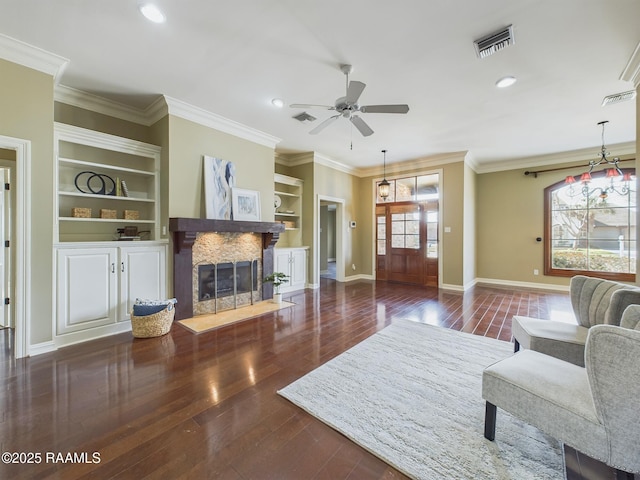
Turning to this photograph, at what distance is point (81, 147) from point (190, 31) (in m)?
2.32

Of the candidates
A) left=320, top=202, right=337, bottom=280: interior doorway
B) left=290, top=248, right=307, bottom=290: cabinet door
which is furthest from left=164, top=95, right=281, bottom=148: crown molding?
left=320, top=202, right=337, bottom=280: interior doorway

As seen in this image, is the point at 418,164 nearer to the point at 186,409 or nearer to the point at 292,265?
the point at 292,265

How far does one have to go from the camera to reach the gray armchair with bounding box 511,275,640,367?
77.4 inches

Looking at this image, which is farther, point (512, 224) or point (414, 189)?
point (414, 189)

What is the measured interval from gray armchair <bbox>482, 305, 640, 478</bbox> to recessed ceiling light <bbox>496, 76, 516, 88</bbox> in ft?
9.08

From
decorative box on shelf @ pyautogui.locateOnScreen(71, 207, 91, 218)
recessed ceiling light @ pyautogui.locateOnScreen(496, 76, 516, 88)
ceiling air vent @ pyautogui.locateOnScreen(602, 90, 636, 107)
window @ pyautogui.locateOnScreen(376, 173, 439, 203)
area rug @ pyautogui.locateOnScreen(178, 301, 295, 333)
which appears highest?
recessed ceiling light @ pyautogui.locateOnScreen(496, 76, 516, 88)

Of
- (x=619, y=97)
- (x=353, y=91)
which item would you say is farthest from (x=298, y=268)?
(x=619, y=97)

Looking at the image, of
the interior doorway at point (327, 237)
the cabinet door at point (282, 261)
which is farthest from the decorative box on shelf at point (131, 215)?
the interior doorway at point (327, 237)

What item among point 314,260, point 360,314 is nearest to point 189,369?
point 360,314

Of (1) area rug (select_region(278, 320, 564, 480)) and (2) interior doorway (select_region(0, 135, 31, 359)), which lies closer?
(1) area rug (select_region(278, 320, 564, 480))

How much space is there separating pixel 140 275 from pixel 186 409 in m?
2.27

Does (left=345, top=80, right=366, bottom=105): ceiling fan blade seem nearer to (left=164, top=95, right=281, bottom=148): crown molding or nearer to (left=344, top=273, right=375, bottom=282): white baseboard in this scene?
(left=164, top=95, right=281, bottom=148): crown molding

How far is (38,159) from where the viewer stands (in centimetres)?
273

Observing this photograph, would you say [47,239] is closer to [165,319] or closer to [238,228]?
[165,319]
